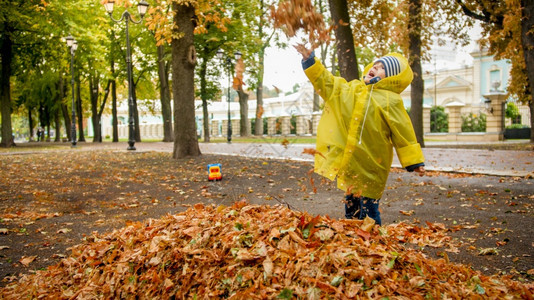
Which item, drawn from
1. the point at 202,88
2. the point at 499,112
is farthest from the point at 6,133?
the point at 499,112

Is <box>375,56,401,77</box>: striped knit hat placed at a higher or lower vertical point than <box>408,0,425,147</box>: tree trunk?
lower

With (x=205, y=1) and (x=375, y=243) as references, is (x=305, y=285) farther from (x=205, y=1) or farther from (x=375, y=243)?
(x=205, y=1)

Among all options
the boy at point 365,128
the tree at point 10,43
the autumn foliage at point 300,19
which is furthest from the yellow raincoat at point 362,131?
the tree at point 10,43

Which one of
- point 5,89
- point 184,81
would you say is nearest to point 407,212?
point 184,81

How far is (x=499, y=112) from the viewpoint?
2734 cm

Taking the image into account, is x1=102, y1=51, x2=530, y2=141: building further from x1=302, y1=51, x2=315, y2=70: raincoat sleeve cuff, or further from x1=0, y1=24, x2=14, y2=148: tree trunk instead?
x1=302, y1=51, x2=315, y2=70: raincoat sleeve cuff

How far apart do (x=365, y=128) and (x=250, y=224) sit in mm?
1294

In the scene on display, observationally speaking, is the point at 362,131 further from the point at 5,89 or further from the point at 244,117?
the point at 244,117

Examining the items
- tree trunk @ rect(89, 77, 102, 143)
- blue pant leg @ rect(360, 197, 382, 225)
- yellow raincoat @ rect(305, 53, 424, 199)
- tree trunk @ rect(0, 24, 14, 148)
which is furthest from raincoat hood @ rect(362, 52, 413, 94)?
tree trunk @ rect(89, 77, 102, 143)

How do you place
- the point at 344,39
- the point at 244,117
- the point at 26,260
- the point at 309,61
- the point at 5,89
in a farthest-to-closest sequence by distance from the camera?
the point at 244,117
the point at 5,89
the point at 344,39
the point at 26,260
the point at 309,61

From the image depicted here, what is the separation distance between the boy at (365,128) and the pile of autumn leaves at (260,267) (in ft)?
1.61

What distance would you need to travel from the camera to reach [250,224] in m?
3.39

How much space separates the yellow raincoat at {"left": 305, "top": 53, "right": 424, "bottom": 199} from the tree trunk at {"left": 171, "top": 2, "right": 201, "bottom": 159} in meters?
9.22

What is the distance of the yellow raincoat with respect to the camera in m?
3.64
